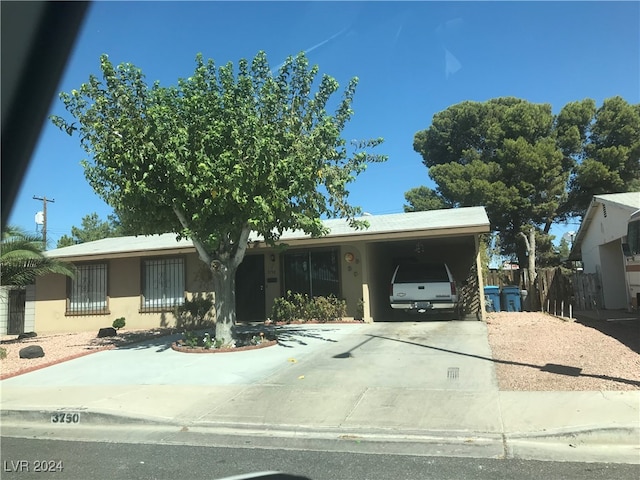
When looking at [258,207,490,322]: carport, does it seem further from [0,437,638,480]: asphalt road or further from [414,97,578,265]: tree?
[0,437,638,480]: asphalt road

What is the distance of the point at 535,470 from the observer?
4.74 m

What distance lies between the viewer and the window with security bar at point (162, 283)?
58.2 feet

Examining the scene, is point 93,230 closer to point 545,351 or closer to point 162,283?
point 162,283

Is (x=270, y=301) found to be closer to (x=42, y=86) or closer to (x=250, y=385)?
(x=250, y=385)

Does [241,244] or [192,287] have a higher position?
[241,244]

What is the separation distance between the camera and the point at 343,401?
7.22 meters

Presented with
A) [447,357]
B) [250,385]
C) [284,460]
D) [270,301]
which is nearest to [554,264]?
[270,301]

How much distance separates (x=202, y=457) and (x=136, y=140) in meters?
6.69

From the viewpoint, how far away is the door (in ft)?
65.5

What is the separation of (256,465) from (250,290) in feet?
42.2

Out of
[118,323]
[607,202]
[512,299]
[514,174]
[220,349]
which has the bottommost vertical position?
[220,349]

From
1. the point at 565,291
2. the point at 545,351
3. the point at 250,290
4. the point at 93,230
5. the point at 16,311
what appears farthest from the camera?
the point at 93,230

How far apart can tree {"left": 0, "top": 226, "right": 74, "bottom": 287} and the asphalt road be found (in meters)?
9.59

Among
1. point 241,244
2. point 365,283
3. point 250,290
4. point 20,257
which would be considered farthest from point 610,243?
→ point 20,257
